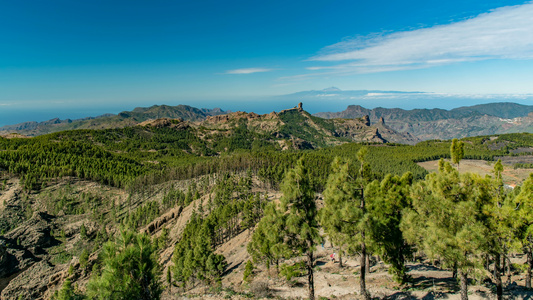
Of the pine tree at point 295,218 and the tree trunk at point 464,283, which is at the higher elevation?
the pine tree at point 295,218

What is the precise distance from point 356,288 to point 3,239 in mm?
118419

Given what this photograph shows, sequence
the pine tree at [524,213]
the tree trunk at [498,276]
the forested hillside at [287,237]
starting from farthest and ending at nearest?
the pine tree at [524,213]
the tree trunk at [498,276]
the forested hillside at [287,237]

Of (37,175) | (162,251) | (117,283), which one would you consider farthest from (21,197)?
(117,283)

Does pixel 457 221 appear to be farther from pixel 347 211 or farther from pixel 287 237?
pixel 287 237

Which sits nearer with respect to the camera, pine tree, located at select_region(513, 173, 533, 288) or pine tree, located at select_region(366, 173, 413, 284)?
pine tree, located at select_region(513, 173, 533, 288)

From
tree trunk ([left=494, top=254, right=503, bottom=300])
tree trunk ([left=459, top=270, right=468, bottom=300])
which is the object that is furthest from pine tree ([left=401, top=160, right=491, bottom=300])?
tree trunk ([left=494, top=254, right=503, bottom=300])

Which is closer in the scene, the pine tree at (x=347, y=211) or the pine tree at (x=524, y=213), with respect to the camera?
the pine tree at (x=524, y=213)

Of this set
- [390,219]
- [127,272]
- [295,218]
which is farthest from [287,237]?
[390,219]

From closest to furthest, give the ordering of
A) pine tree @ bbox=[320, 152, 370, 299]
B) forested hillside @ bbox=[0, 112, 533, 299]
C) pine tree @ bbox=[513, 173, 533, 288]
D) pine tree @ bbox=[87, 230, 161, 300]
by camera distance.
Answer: pine tree @ bbox=[87, 230, 161, 300], forested hillside @ bbox=[0, 112, 533, 299], pine tree @ bbox=[513, 173, 533, 288], pine tree @ bbox=[320, 152, 370, 299]

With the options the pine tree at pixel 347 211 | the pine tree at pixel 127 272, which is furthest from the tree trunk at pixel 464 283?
the pine tree at pixel 127 272

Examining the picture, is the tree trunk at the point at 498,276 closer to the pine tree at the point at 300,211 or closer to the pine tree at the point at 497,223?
the pine tree at the point at 497,223

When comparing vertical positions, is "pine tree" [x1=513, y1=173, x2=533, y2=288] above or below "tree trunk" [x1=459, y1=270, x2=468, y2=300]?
above

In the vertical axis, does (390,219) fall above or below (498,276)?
above

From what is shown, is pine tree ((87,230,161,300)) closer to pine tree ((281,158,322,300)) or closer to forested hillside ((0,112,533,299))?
forested hillside ((0,112,533,299))
